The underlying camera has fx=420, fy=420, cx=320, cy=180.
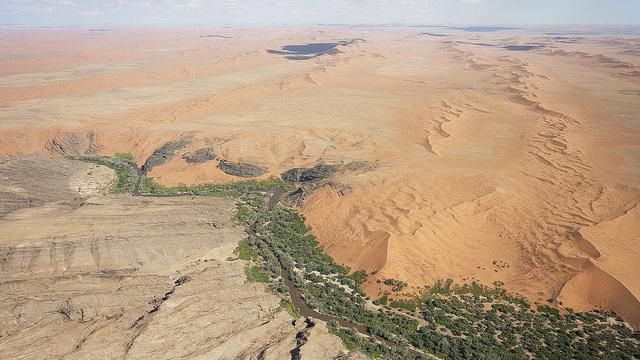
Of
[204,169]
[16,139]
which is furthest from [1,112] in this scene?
[204,169]

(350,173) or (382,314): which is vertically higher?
(350,173)

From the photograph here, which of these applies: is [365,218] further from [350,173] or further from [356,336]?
[356,336]

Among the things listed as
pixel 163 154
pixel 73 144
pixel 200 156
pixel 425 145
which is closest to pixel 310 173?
pixel 200 156

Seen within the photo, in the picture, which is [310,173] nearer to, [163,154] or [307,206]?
[307,206]

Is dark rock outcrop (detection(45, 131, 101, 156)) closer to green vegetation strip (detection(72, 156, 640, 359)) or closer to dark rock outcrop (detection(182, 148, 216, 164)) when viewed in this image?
dark rock outcrop (detection(182, 148, 216, 164))

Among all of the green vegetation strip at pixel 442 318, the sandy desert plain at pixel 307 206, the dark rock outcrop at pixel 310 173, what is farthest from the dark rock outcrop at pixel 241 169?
the green vegetation strip at pixel 442 318

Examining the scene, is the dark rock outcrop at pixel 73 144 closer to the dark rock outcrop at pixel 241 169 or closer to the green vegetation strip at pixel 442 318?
the dark rock outcrop at pixel 241 169
